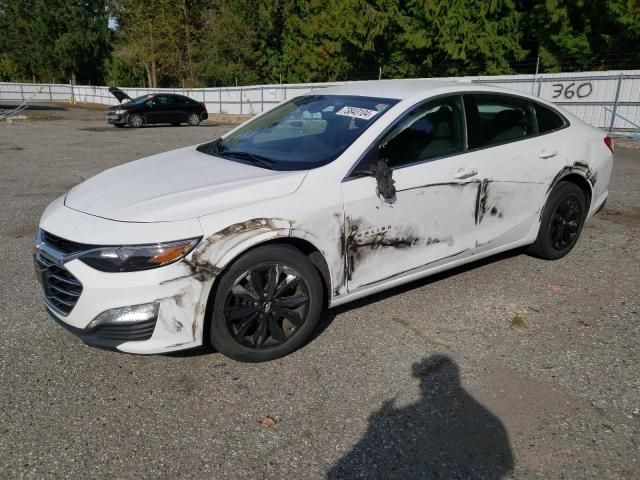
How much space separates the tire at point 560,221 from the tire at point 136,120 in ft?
66.9

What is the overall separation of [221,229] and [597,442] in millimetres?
2109

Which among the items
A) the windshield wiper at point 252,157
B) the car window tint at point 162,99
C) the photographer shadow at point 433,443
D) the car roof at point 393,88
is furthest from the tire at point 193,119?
the photographer shadow at point 433,443

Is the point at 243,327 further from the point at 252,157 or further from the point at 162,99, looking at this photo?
the point at 162,99

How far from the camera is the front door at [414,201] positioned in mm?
3311

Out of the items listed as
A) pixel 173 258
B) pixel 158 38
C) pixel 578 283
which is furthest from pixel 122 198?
pixel 158 38

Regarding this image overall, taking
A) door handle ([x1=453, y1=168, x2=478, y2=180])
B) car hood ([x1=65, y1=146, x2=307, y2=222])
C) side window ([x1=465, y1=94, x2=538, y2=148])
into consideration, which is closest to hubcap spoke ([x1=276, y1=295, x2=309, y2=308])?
car hood ([x1=65, y1=146, x2=307, y2=222])

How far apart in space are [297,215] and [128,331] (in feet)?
3.58

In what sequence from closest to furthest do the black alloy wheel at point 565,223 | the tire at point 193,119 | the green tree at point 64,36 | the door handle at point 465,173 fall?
1. the door handle at point 465,173
2. the black alloy wheel at point 565,223
3. the tire at point 193,119
4. the green tree at point 64,36

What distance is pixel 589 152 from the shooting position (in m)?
4.75

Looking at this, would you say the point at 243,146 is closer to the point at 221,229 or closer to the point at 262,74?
the point at 221,229

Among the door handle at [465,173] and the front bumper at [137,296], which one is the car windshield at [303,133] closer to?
the door handle at [465,173]

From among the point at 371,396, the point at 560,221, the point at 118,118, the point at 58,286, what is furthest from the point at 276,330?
the point at 118,118

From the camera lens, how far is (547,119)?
456 cm

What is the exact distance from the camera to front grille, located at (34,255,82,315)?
9.21 ft
